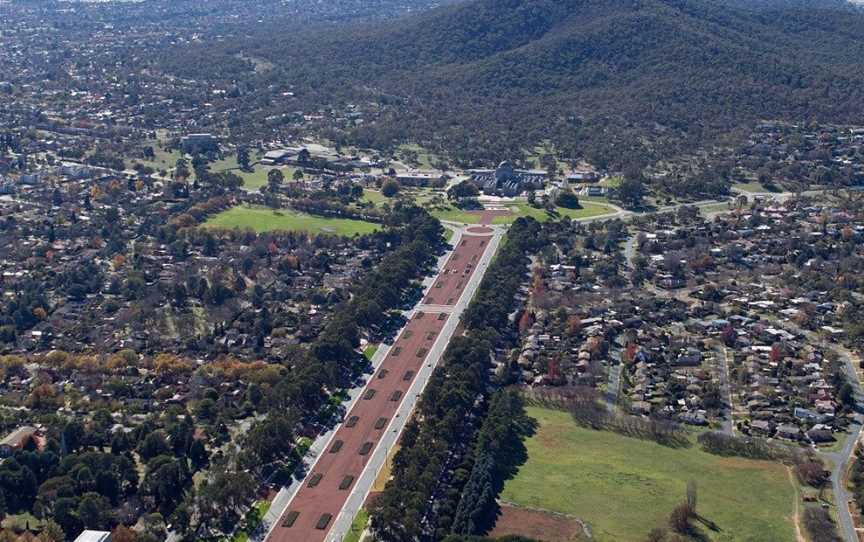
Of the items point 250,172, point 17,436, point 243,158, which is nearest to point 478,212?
point 250,172

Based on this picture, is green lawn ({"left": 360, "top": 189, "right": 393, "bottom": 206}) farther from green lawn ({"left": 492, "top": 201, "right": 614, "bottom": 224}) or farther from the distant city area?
green lawn ({"left": 492, "top": 201, "right": 614, "bottom": 224})

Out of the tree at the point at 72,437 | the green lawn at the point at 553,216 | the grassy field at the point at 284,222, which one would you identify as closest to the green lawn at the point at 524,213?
the green lawn at the point at 553,216

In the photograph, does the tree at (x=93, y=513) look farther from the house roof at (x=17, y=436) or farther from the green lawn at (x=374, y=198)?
the green lawn at (x=374, y=198)

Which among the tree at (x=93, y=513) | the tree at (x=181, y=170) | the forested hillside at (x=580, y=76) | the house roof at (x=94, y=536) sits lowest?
the forested hillside at (x=580, y=76)

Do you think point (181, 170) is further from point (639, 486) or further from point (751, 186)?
point (639, 486)

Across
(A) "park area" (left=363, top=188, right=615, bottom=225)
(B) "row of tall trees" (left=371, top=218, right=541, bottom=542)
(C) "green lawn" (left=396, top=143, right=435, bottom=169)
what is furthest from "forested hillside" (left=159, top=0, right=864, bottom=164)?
(B) "row of tall trees" (left=371, top=218, right=541, bottom=542)

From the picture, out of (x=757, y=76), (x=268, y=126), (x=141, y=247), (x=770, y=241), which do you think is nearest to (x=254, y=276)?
(x=141, y=247)

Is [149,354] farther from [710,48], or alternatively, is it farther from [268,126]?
[710,48]
